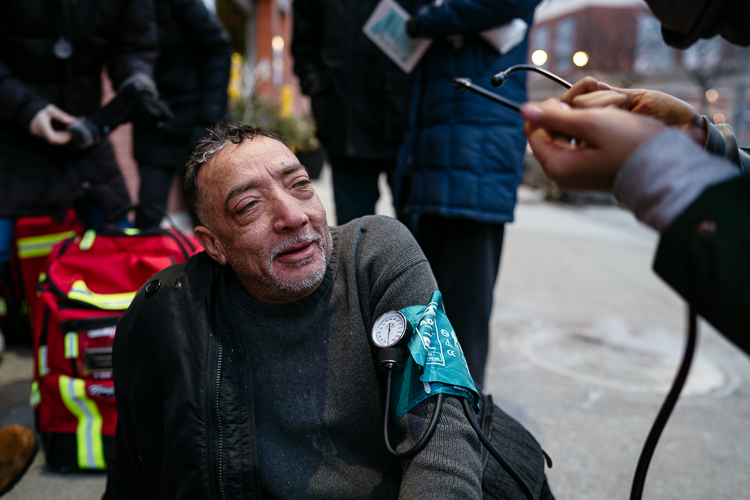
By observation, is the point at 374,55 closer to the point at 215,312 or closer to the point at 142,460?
the point at 215,312

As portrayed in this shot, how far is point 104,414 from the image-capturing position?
212 centimetres

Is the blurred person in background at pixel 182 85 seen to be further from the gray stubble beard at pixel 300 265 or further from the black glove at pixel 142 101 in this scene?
the gray stubble beard at pixel 300 265

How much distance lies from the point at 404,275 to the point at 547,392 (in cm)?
199

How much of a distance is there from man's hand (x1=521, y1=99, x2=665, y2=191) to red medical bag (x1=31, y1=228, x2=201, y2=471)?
5.32 ft

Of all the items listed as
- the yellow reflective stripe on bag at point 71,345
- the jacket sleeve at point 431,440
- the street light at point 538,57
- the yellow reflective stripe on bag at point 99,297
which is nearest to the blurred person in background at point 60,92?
the yellow reflective stripe on bag at point 99,297

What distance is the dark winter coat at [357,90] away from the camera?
8.48ft

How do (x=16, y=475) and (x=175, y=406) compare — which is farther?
(x=16, y=475)

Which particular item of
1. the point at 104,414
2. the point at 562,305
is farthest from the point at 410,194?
the point at 562,305

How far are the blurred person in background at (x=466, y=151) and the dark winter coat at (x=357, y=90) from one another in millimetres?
269

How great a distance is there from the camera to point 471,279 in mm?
2248

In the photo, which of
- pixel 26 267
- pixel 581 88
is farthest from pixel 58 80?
pixel 581 88

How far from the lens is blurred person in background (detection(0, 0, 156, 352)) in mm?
2289

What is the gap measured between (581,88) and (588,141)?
31cm

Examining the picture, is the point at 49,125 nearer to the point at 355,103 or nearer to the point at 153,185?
the point at 153,185
